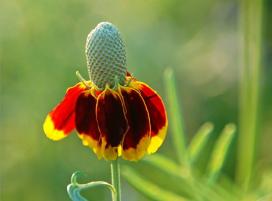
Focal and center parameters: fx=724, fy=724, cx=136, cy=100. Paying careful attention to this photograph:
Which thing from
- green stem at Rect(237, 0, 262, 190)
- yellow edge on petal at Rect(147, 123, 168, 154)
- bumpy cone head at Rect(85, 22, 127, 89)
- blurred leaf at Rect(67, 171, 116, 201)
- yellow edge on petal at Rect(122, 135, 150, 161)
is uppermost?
green stem at Rect(237, 0, 262, 190)

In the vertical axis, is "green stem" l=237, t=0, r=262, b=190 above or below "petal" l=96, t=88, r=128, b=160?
above

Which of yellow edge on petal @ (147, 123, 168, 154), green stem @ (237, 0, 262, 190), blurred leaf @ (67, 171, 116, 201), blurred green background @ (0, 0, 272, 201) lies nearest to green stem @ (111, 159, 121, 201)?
blurred leaf @ (67, 171, 116, 201)

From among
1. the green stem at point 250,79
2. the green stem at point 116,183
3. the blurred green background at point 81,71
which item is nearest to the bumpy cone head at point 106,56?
the green stem at point 116,183

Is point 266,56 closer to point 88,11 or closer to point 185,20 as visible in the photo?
point 185,20

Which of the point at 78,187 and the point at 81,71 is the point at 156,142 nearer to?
the point at 78,187

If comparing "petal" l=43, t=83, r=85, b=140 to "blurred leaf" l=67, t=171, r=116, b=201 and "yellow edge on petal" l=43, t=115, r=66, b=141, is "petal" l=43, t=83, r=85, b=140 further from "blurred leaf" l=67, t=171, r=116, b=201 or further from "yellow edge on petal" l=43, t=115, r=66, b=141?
"blurred leaf" l=67, t=171, r=116, b=201

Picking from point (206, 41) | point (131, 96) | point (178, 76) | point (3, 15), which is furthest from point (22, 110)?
point (131, 96)
